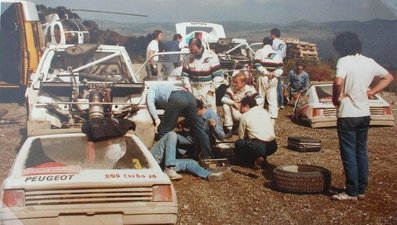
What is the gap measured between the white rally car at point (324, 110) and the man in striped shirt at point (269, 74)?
2.71 feet

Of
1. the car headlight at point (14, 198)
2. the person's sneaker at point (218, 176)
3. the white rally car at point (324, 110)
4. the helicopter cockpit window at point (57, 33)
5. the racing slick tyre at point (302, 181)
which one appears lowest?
the white rally car at point (324, 110)

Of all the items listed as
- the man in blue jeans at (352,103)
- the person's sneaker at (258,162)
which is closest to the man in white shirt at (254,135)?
the person's sneaker at (258,162)

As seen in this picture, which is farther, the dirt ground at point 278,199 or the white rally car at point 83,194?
the dirt ground at point 278,199

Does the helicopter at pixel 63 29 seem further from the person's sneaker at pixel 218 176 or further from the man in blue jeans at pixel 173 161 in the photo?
the person's sneaker at pixel 218 176

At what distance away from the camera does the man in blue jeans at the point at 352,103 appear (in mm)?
4328

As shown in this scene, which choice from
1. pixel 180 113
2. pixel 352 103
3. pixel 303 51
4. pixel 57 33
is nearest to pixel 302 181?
pixel 352 103

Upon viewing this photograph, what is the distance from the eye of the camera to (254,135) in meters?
5.38

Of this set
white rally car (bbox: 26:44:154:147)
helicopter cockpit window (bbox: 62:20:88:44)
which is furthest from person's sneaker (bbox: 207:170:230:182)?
helicopter cockpit window (bbox: 62:20:88:44)

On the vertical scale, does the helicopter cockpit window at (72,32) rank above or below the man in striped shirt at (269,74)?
above

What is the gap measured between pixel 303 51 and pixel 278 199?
757cm

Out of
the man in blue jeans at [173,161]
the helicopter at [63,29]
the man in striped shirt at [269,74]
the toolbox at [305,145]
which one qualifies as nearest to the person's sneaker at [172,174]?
the man in blue jeans at [173,161]

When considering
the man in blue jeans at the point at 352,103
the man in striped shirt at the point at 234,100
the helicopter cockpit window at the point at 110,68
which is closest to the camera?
the man in blue jeans at the point at 352,103

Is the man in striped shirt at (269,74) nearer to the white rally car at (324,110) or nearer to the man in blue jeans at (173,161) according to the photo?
the white rally car at (324,110)

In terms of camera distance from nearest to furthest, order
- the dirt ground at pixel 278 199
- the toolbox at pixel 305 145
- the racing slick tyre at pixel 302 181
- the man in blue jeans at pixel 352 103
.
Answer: the dirt ground at pixel 278 199, the man in blue jeans at pixel 352 103, the racing slick tyre at pixel 302 181, the toolbox at pixel 305 145
